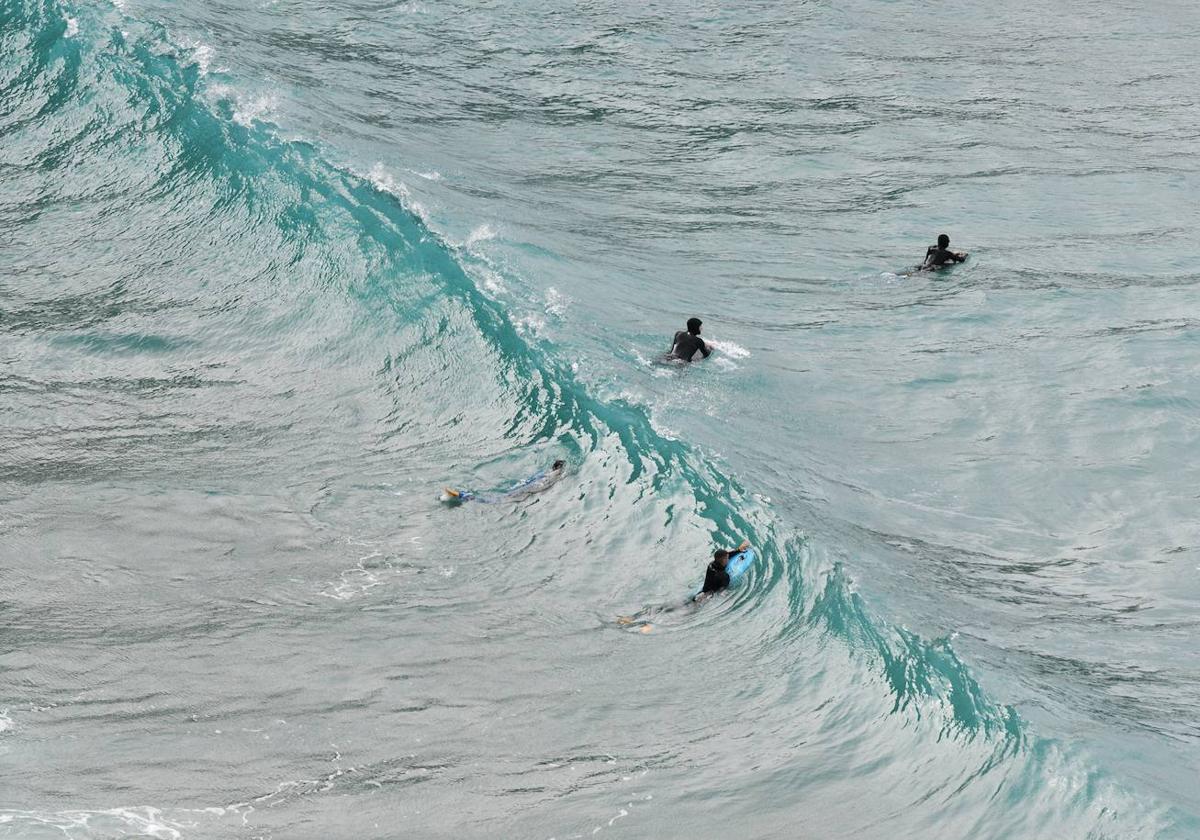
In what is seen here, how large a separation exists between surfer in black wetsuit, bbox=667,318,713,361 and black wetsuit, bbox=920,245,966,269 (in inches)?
250

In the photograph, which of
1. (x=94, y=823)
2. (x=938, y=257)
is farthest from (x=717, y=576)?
(x=938, y=257)

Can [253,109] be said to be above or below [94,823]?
above

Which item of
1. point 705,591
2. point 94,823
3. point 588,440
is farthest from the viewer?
point 588,440

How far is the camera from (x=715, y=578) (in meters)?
18.7

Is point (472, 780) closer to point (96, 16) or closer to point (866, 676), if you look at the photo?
point (866, 676)

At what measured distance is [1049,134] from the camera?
112 ft

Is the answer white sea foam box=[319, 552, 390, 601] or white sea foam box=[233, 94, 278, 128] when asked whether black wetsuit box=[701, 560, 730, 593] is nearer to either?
white sea foam box=[319, 552, 390, 601]

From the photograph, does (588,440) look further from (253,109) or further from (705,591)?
(253,109)

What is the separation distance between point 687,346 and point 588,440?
3.14m

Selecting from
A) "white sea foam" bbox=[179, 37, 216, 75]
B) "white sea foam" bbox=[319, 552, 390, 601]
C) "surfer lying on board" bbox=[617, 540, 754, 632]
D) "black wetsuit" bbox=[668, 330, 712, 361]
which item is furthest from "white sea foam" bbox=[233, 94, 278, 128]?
"surfer lying on board" bbox=[617, 540, 754, 632]

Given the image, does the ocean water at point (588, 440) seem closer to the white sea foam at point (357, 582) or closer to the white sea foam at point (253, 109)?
the white sea foam at point (357, 582)

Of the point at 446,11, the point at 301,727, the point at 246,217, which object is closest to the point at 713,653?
the point at 301,727

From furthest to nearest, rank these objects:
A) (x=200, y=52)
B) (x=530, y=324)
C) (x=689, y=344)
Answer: (x=200, y=52) < (x=530, y=324) < (x=689, y=344)

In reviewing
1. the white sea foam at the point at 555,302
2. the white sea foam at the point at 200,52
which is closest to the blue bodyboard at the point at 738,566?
the white sea foam at the point at 555,302
